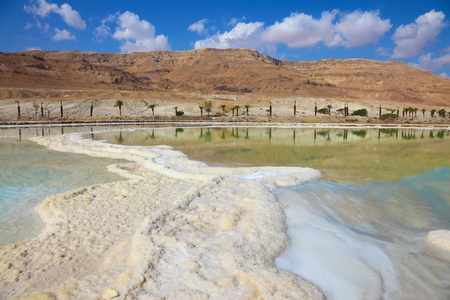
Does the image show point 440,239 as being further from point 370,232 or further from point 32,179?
point 32,179

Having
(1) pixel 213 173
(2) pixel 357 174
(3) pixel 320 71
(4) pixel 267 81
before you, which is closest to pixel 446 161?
(2) pixel 357 174

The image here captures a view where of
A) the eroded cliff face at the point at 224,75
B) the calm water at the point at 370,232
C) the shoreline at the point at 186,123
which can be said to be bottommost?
the calm water at the point at 370,232

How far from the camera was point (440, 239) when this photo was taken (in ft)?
16.6

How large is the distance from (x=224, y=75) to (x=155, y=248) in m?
133

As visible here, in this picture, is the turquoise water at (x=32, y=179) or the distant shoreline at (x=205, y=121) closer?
the turquoise water at (x=32, y=179)

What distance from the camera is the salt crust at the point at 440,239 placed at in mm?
4926

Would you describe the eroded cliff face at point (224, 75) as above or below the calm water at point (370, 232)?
above

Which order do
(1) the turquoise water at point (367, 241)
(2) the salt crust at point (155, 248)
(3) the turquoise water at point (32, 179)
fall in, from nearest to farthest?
(2) the salt crust at point (155, 248), (1) the turquoise water at point (367, 241), (3) the turquoise water at point (32, 179)

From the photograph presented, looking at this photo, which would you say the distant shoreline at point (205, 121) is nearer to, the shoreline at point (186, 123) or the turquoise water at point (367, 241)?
the shoreline at point (186, 123)

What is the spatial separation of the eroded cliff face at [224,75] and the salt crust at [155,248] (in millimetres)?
93029

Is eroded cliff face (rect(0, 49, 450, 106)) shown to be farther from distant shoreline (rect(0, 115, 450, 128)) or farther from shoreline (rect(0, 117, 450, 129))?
shoreline (rect(0, 117, 450, 129))

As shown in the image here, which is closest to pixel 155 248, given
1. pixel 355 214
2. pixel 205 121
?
pixel 355 214

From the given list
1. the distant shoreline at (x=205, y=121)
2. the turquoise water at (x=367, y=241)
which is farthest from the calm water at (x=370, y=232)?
the distant shoreline at (x=205, y=121)

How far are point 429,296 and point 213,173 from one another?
7862mm
